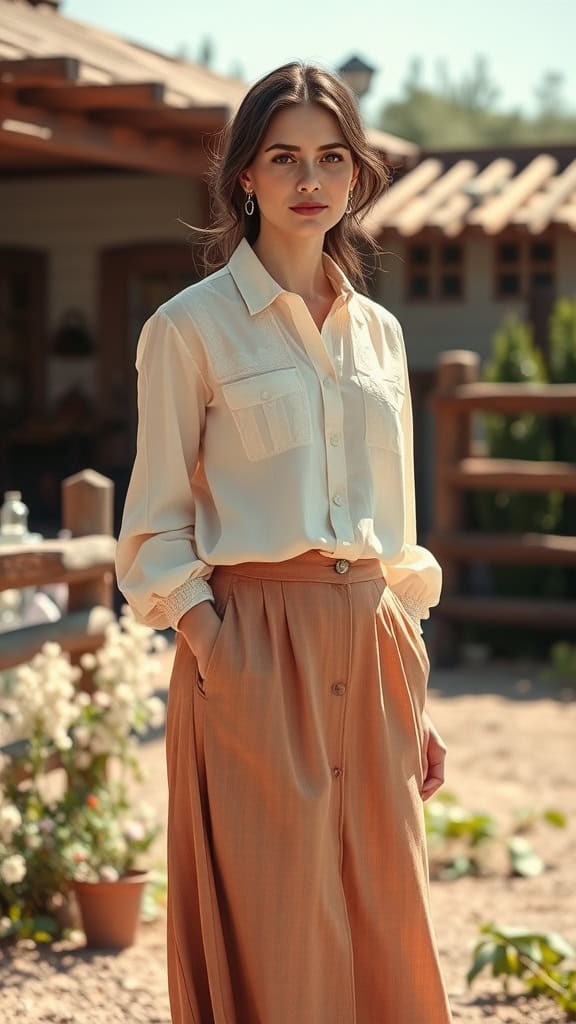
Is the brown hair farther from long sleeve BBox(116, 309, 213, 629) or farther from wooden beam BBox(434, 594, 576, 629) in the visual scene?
wooden beam BBox(434, 594, 576, 629)

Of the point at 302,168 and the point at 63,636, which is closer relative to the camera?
the point at 302,168

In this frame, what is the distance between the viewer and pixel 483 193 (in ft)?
41.7

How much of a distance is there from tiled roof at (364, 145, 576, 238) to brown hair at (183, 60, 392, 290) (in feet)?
26.8

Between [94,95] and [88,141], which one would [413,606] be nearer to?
[94,95]

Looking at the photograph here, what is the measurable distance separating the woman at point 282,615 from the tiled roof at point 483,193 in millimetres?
8451

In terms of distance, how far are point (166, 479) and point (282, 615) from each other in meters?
0.31

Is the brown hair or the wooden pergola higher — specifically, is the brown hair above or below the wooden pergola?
below

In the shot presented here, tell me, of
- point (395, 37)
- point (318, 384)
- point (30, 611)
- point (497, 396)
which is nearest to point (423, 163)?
point (497, 396)

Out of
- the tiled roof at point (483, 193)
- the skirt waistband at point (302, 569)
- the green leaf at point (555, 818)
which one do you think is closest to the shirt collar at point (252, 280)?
the skirt waistband at point (302, 569)

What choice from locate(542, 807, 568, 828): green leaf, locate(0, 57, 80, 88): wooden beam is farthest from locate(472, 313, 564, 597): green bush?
locate(542, 807, 568, 828): green leaf

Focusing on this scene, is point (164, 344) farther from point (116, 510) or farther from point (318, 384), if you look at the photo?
point (116, 510)

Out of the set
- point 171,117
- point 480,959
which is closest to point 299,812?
point 480,959

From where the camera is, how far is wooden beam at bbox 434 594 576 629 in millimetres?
8820

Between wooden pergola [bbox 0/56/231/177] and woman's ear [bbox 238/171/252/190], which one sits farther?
wooden pergola [bbox 0/56/231/177]
